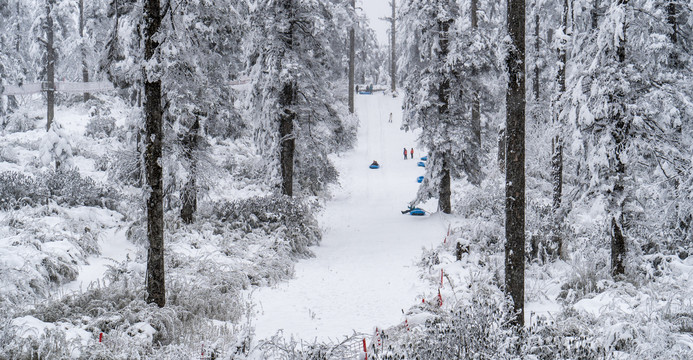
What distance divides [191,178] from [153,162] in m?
6.63

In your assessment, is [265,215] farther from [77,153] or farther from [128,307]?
[77,153]

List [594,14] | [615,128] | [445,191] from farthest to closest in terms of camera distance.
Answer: [445,191], [594,14], [615,128]

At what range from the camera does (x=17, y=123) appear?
33375 millimetres

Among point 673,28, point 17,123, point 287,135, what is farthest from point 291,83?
point 17,123

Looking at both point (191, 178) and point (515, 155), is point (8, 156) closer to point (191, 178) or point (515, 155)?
point (191, 178)

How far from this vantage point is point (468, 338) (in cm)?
611

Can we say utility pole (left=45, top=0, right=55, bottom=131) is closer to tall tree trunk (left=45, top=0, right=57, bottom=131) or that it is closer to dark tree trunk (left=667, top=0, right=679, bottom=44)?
tall tree trunk (left=45, top=0, right=57, bottom=131)

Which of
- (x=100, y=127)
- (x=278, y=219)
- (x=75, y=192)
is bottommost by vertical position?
(x=278, y=219)

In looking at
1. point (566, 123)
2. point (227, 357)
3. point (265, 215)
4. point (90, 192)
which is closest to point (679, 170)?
point (566, 123)

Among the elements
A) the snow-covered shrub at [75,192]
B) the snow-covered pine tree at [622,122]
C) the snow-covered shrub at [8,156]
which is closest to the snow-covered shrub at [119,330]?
the snow-covered shrub at [75,192]

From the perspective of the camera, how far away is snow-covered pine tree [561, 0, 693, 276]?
411 inches

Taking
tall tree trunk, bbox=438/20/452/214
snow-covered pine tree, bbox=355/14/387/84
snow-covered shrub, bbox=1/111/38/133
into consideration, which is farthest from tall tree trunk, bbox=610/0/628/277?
snow-covered shrub, bbox=1/111/38/133

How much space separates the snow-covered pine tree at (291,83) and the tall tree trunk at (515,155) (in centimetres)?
1048

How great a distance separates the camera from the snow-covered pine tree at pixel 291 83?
17750 millimetres
